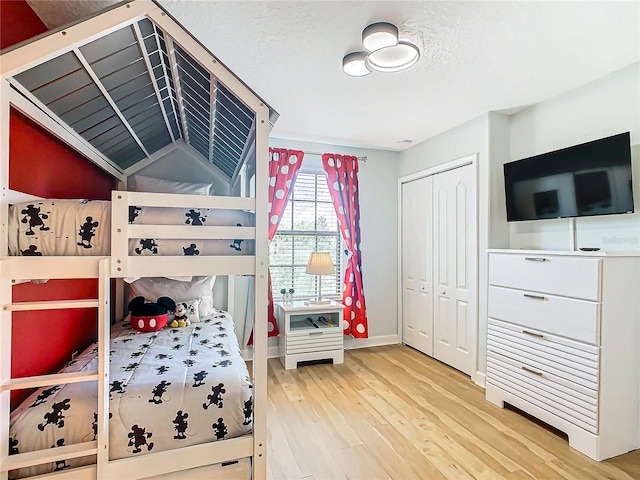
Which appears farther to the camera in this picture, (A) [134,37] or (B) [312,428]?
(B) [312,428]

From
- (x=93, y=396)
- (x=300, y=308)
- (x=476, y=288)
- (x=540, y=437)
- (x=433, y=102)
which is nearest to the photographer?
(x=93, y=396)

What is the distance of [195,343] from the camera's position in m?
2.28

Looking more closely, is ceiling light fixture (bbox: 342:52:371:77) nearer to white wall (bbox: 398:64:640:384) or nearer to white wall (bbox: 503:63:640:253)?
white wall (bbox: 398:64:640:384)

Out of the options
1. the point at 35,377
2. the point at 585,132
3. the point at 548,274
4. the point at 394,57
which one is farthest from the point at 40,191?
the point at 585,132

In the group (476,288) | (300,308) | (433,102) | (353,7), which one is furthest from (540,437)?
(353,7)

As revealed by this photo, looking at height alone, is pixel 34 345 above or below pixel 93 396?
above

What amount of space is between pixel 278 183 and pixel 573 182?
2.69 meters

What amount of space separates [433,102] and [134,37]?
2.27 m

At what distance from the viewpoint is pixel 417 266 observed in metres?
4.00

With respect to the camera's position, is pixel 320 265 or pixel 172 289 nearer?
pixel 172 289

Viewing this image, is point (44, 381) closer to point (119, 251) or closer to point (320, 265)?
point (119, 251)

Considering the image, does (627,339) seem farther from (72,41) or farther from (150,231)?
(72,41)

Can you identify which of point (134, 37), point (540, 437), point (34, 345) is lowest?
point (540, 437)

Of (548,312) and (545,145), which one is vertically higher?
(545,145)
